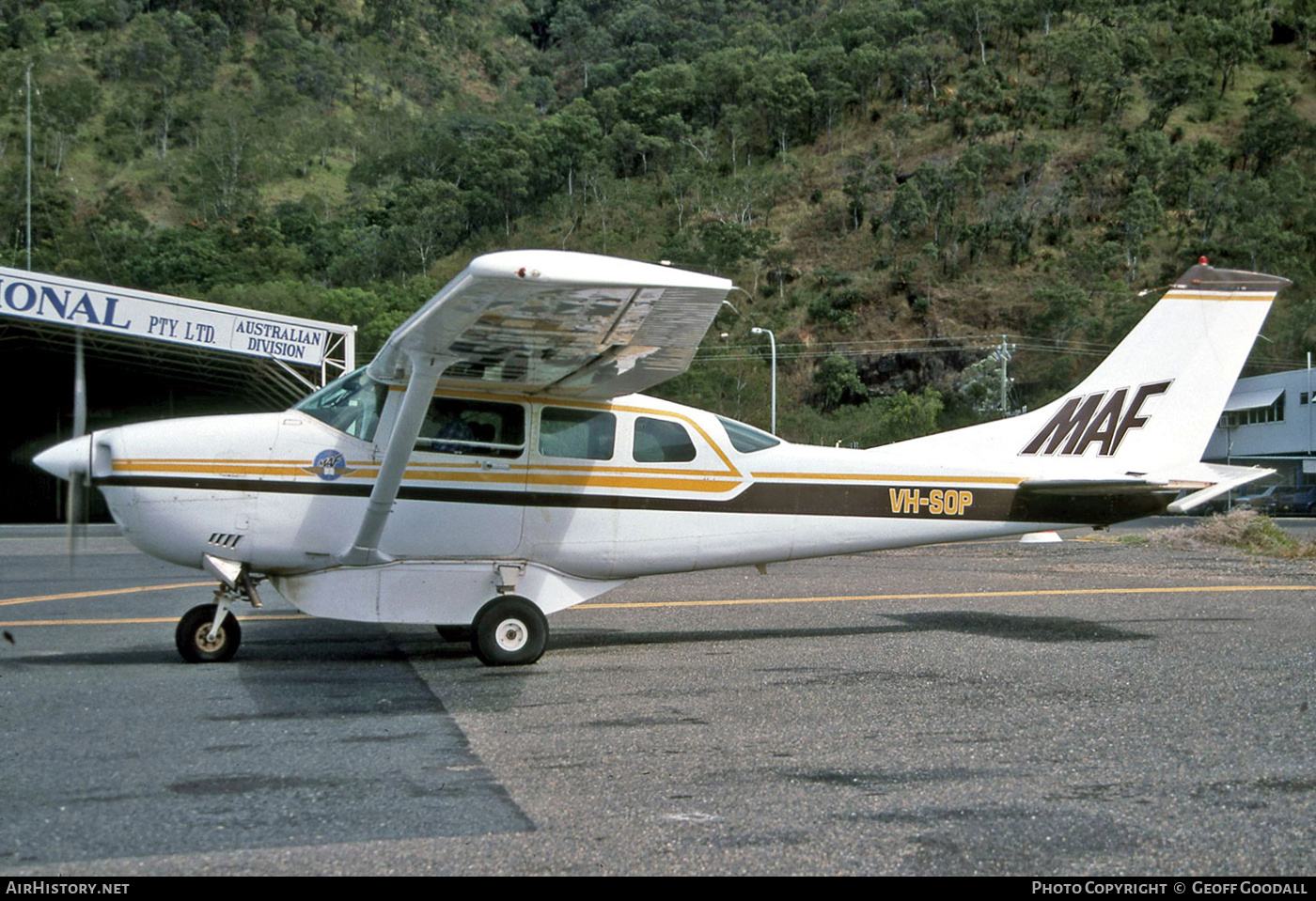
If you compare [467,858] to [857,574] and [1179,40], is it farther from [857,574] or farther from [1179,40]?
[1179,40]

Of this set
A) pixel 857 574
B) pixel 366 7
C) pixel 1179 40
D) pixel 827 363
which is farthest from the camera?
pixel 366 7

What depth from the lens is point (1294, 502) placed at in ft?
138

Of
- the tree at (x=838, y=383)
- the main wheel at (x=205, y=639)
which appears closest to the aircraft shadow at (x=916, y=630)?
the main wheel at (x=205, y=639)

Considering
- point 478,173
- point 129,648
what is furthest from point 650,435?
point 478,173

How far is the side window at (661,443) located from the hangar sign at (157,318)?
16.3 metres

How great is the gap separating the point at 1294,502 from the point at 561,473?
4118cm

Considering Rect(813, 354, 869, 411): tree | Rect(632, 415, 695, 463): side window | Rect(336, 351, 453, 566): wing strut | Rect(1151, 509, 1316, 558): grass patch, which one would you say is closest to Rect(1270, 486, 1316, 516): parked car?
Rect(1151, 509, 1316, 558): grass patch

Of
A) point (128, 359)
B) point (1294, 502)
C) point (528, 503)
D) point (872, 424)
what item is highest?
point (128, 359)

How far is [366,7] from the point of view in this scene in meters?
150

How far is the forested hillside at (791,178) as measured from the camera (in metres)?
71.6

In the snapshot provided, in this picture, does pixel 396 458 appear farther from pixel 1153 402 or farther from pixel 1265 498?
pixel 1265 498

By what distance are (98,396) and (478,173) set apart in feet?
192

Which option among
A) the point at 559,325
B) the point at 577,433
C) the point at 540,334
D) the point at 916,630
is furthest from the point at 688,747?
the point at 916,630

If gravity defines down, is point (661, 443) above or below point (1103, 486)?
above
